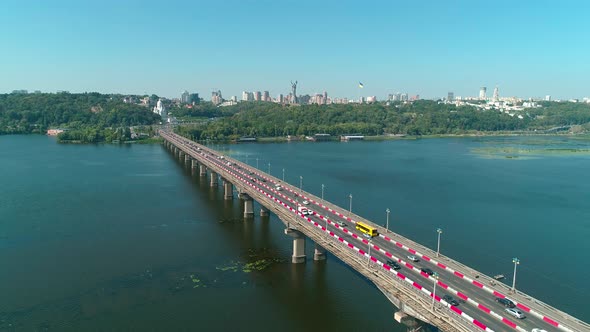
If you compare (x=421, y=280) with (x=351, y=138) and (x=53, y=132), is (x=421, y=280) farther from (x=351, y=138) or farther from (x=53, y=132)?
(x=53, y=132)

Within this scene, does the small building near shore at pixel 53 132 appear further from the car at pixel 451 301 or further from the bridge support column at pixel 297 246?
the car at pixel 451 301

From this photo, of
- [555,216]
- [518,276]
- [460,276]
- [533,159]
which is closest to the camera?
[460,276]

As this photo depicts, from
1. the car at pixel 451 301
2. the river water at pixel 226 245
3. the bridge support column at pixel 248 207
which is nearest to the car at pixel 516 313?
the car at pixel 451 301

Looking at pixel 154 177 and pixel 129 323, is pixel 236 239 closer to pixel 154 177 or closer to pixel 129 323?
pixel 129 323

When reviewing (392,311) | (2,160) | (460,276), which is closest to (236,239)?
(392,311)

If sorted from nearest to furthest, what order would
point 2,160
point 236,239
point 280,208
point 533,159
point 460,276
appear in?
point 460,276, point 280,208, point 236,239, point 2,160, point 533,159

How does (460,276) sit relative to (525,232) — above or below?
above

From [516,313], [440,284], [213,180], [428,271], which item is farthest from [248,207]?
[516,313]
